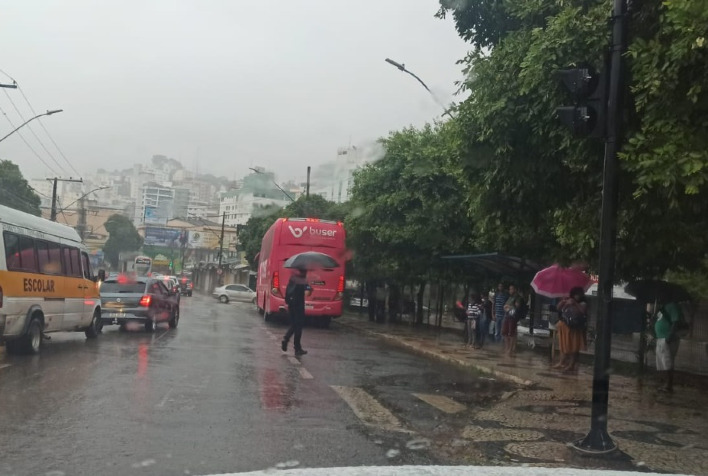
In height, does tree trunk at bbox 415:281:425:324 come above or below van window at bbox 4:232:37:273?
below

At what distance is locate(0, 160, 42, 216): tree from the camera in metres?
42.7

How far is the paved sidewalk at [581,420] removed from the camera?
666 cm

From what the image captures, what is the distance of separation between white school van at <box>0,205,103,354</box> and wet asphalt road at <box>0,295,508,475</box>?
0.62 metres

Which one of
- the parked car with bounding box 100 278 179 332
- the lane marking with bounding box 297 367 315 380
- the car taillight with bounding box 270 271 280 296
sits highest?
the car taillight with bounding box 270 271 280 296

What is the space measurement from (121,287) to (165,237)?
6293cm

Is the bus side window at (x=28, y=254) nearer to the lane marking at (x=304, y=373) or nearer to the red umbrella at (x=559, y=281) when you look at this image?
the lane marking at (x=304, y=373)

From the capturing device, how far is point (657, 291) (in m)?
13.2

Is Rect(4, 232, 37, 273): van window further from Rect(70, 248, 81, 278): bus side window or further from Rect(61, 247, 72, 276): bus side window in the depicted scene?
Rect(70, 248, 81, 278): bus side window

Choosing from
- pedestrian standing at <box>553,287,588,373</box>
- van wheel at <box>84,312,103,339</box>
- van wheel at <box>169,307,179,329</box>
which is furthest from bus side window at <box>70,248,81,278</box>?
pedestrian standing at <box>553,287,588,373</box>

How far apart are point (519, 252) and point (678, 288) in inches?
136

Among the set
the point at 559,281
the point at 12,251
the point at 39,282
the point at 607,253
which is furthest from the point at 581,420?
the point at 39,282

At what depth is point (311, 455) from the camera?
6199 mm

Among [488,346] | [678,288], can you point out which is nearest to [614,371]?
[678,288]

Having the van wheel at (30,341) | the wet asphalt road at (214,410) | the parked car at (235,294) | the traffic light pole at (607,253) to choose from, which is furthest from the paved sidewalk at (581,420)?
the parked car at (235,294)
